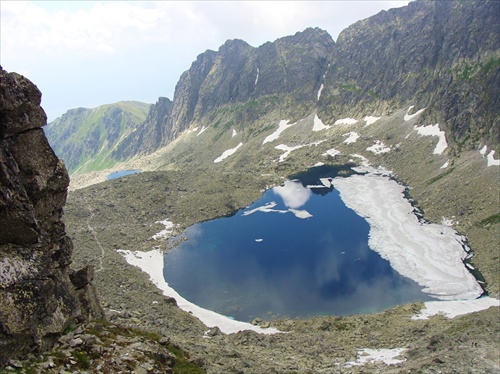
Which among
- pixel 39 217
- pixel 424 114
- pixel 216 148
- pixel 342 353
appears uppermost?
pixel 216 148

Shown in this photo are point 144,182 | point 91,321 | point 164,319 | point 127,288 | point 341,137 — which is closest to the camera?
point 91,321

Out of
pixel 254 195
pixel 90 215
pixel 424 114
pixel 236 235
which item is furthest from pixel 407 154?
pixel 90 215

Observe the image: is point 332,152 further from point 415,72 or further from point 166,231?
point 166,231

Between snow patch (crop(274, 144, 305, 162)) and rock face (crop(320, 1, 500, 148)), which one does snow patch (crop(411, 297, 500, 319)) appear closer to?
rock face (crop(320, 1, 500, 148))

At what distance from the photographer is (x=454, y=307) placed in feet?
148

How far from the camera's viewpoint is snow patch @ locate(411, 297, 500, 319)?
141 feet

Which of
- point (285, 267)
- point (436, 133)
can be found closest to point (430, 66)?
point (436, 133)

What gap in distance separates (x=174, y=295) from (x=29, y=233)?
3773 cm

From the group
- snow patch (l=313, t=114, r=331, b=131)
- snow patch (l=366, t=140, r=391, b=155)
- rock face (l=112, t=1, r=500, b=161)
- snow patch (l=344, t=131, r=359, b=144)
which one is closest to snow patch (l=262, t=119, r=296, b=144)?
rock face (l=112, t=1, r=500, b=161)

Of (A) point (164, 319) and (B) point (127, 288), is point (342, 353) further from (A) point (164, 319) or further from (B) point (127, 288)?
(B) point (127, 288)

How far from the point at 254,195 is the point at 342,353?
72478 millimetres

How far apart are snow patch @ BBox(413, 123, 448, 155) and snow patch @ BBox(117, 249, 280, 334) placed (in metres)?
75.9

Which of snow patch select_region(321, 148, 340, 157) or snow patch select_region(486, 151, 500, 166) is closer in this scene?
snow patch select_region(486, 151, 500, 166)

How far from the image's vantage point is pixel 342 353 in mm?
33344
